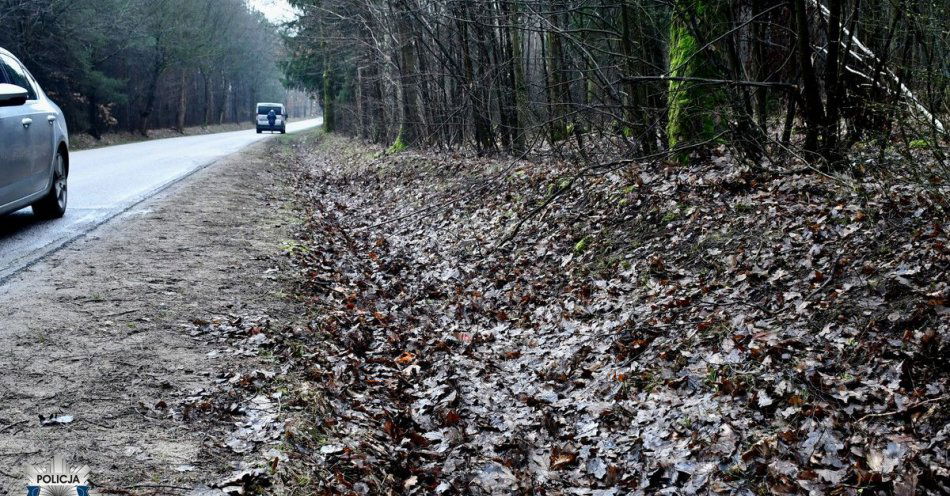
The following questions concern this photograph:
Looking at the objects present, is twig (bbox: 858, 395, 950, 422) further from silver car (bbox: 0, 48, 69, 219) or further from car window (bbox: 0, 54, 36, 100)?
car window (bbox: 0, 54, 36, 100)

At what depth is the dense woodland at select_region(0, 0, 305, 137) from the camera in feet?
102

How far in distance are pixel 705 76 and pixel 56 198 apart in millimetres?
8624

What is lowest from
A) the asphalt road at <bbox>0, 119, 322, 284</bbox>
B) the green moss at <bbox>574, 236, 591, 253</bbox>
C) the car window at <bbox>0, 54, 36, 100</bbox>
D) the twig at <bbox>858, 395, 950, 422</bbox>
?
the twig at <bbox>858, 395, 950, 422</bbox>

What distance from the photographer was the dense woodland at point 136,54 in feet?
102

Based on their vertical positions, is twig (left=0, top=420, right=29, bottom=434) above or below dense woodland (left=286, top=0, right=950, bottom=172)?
below

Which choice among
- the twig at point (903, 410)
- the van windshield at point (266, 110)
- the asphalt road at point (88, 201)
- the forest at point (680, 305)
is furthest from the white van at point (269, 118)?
the twig at point (903, 410)

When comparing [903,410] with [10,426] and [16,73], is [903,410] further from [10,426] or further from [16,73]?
[16,73]

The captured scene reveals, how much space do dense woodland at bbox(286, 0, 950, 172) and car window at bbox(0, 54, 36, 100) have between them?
5980mm

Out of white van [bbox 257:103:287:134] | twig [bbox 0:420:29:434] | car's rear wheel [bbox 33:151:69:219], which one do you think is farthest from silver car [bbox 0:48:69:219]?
white van [bbox 257:103:287:134]

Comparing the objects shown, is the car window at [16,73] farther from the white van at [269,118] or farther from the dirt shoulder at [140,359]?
the white van at [269,118]

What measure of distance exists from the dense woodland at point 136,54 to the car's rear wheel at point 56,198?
2224 cm

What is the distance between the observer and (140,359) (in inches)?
210

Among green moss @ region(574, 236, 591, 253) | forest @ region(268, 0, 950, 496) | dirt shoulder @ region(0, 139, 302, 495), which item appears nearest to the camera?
dirt shoulder @ region(0, 139, 302, 495)

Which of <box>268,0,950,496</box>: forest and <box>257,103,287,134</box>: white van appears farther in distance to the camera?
<box>257,103,287,134</box>: white van
